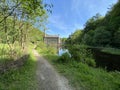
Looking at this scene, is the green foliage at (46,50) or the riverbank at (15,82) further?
the green foliage at (46,50)

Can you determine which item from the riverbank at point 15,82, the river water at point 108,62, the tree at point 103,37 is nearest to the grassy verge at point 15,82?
the riverbank at point 15,82

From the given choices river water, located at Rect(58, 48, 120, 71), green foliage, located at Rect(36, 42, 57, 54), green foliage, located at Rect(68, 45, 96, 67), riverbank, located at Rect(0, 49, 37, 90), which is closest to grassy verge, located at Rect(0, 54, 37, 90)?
riverbank, located at Rect(0, 49, 37, 90)

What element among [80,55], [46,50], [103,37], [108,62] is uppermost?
[103,37]

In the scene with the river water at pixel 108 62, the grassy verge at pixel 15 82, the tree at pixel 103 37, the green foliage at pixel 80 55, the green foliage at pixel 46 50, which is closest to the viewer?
the grassy verge at pixel 15 82

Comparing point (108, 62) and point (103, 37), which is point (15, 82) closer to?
point (108, 62)

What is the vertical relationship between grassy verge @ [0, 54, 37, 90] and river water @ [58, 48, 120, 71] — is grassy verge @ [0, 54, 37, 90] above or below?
above

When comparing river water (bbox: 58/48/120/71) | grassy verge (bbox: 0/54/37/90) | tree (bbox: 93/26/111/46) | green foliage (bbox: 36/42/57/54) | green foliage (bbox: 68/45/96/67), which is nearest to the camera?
grassy verge (bbox: 0/54/37/90)

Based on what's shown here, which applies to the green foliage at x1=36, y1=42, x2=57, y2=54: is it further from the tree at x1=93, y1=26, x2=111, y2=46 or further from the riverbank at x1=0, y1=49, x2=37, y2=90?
the tree at x1=93, y1=26, x2=111, y2=46

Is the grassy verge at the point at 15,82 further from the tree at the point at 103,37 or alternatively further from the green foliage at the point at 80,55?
the tree at the point at 103,37

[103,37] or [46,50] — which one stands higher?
[103,37]

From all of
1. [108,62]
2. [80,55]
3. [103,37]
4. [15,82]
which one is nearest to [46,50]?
[108,62]

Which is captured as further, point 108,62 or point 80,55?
point 108,62

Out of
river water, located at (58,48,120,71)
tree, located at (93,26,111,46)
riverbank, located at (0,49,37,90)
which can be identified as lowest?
river water, located at (58,48,120,71)

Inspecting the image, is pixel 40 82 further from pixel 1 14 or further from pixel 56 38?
pixel 56 38
